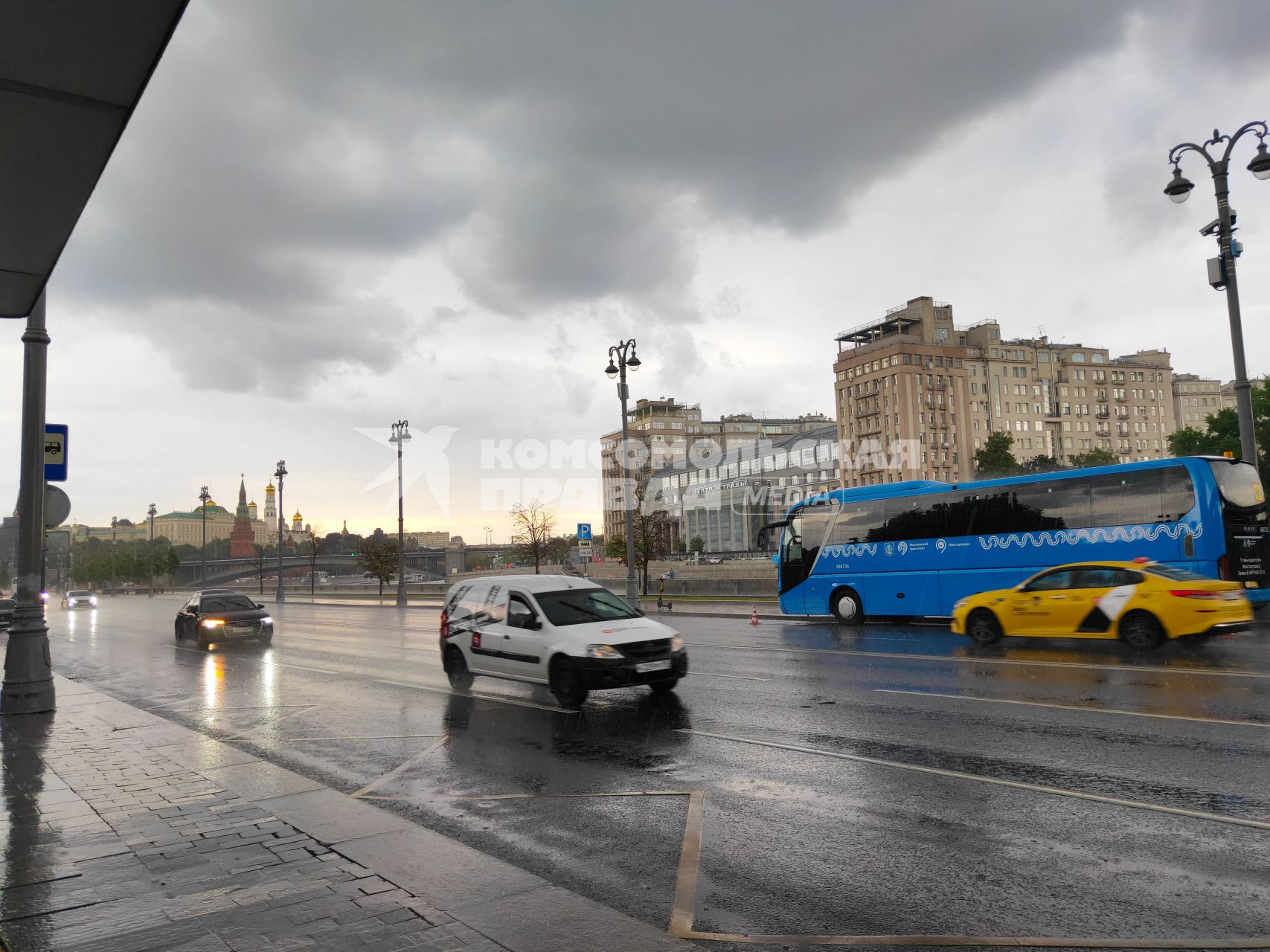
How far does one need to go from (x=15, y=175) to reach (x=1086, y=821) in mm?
7308

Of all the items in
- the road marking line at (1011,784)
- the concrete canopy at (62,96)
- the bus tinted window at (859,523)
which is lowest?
the road marking line at (1011,784)

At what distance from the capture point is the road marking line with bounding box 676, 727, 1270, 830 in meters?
5.49

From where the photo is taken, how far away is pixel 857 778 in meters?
6.85

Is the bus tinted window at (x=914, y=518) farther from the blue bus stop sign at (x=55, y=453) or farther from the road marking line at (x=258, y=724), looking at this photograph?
the blue bus stop sign at (x=55, y=453)

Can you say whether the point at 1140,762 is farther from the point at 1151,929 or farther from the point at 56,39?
the point at 56,39

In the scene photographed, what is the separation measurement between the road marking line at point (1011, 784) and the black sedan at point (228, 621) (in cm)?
1725

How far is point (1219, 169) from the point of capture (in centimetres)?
1917

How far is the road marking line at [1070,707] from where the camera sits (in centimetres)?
837

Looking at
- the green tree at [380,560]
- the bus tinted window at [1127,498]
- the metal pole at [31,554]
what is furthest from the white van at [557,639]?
the green tree at [380,560]

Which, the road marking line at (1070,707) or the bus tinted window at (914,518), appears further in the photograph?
the bus tinted window at (914,518)

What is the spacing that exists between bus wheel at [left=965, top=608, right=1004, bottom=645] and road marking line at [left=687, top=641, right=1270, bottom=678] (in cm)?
161

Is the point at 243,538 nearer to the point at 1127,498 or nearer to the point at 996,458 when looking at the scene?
the point at 996,458

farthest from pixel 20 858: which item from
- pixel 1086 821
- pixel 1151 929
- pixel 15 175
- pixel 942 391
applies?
pixel 942 391

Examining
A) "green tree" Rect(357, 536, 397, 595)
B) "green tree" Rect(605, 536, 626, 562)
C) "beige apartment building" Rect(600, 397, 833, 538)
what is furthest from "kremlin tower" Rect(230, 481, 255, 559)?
"green tree" Rect(605, 536, 626, 562)
